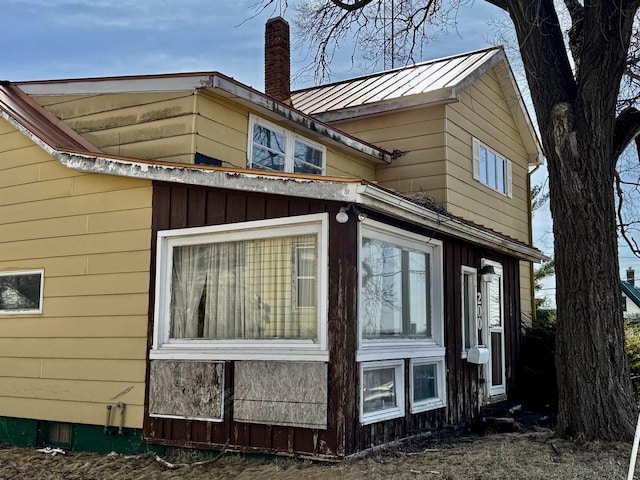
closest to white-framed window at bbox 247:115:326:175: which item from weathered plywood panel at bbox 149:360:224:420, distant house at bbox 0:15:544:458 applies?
distant house at bbox 0:15:544:458

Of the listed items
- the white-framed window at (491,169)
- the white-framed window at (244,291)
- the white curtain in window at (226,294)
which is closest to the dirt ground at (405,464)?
the white-framed window at (244,291)

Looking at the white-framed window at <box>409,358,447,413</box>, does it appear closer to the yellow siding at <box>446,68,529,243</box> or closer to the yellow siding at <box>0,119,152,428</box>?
the yellow siding at <box>0,119,152,428</box>

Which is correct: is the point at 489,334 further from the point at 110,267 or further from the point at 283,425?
the point at 110,267

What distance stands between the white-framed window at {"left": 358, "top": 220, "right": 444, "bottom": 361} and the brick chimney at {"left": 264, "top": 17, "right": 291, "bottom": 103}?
559 centimetres

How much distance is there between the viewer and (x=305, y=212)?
21.6ft

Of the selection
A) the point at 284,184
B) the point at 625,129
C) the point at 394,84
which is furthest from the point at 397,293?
the point at 394,84

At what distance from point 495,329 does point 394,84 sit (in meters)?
4.68

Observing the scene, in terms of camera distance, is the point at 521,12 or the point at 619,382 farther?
the point at 521,12

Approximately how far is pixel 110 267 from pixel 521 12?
5.51m

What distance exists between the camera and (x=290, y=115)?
9211 mm

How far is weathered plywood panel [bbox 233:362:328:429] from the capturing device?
6258 millimetres

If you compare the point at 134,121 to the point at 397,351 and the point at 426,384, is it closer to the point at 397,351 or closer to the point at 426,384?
the point at 397,351

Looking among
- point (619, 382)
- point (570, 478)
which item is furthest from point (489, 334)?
point (570, 478)

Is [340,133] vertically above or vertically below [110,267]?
above
